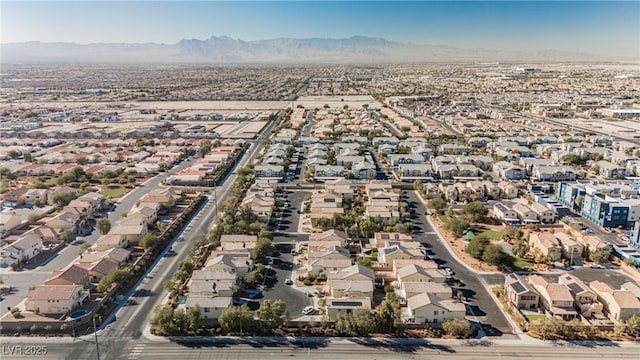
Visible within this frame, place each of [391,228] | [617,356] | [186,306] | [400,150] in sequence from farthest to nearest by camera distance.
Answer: [400,150] < [391,228] < [186,306] < [617,356]

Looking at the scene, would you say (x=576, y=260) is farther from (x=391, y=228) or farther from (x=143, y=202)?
(x=143, y=202)

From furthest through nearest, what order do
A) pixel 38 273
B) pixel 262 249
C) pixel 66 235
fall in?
pixel 66 235 → pixel 262 249 → pixel 38 273

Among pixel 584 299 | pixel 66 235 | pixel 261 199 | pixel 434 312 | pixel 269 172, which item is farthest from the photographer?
pixel 269 172

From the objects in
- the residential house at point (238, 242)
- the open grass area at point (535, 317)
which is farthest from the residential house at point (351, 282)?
the open grass area at point (535, 317)

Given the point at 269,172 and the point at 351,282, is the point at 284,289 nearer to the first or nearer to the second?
the point at 351,282

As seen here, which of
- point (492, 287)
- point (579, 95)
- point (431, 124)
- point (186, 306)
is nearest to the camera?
point (186, 306)

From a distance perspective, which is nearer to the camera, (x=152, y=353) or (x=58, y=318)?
(x=152, y=353)

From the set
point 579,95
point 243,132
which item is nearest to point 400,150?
point 243,132

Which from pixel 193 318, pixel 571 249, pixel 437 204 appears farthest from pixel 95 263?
pixel 571 249

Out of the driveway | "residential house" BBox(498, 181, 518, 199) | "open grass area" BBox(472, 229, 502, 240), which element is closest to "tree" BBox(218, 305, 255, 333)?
the driveway
